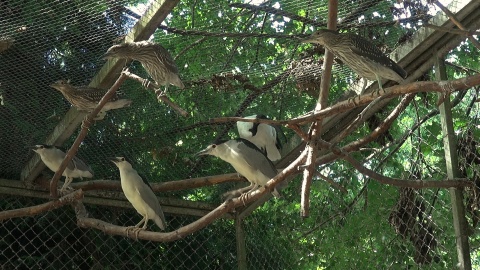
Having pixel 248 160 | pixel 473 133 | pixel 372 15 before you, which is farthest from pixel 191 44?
pixel 473 133

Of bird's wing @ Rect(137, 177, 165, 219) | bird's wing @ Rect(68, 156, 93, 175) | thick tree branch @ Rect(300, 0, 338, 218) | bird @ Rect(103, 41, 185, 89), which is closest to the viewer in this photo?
thick tree branch @ Rect(300, 0, 338, 218)

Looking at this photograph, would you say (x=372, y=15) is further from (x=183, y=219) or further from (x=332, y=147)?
(x=183, y=219)

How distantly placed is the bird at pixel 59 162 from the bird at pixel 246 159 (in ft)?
2.55

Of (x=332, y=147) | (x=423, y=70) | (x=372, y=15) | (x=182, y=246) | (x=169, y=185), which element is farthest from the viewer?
(x=182, y=246)

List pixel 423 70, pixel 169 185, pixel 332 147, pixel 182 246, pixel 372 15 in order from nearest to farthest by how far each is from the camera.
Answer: pixel 332 147, pixel 423 70, pixel 372 15, pixel 169 185, pixel 182 246

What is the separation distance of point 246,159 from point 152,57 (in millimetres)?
743

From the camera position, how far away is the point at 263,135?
4.76 m

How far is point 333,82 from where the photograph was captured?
14.0ft

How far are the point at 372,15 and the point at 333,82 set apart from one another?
21.9 inches

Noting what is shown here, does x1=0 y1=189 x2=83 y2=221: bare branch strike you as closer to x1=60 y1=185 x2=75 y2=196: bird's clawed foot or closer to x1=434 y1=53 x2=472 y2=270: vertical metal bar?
x1=60 y1=185 x2=75 y2=196: bird's clawed foot

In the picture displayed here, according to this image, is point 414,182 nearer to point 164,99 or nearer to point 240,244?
point 164,99

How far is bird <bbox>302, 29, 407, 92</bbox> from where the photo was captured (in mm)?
3102

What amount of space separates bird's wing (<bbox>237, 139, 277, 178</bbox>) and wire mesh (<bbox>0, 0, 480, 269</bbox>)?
373 mm

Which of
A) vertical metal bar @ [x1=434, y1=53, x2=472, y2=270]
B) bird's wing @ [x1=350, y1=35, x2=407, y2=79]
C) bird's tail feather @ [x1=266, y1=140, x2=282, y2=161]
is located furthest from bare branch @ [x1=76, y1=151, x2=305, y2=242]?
bird's tail feather @ [x1=266, y1=140, x2=282, y2=161]
